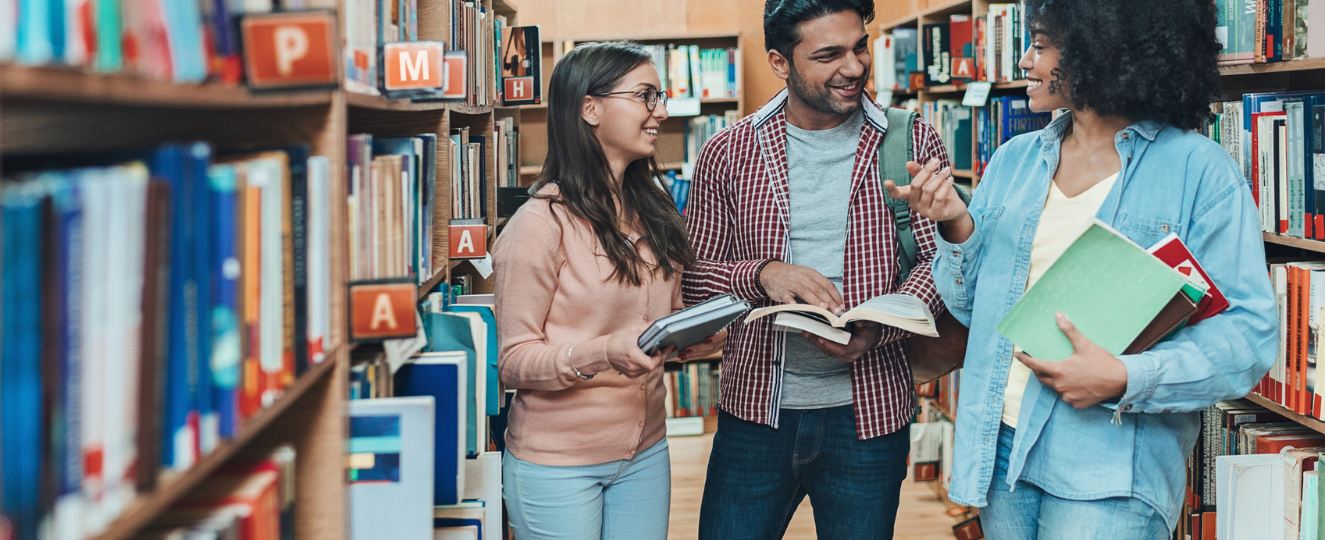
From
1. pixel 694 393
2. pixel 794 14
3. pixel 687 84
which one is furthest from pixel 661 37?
pixel 794 14

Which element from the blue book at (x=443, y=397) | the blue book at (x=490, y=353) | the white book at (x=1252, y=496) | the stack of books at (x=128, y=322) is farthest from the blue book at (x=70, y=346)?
the white book at (x=1252, y=496)

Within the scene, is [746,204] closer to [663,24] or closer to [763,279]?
[763,279]

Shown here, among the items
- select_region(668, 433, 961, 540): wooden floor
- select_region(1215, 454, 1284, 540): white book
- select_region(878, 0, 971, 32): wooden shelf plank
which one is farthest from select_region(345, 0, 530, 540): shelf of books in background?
select_region(878, 0, 971, 32): wooden shelf plank

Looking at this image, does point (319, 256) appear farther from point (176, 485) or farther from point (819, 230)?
point (819, 230)

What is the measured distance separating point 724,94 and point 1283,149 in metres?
3.27

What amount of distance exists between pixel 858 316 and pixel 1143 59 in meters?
0.56

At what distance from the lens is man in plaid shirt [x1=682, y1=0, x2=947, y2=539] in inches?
71.2

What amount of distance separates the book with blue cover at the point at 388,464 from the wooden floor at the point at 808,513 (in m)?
2.09

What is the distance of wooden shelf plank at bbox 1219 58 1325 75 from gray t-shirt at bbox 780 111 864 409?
72 cm

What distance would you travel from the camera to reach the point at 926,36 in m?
4.03

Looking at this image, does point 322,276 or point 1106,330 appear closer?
point 322,276

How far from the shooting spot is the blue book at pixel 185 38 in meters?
0.62

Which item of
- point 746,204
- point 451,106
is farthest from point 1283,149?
point 451,106

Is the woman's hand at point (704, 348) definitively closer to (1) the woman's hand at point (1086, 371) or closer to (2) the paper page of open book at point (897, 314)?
(2) the paper page of open book at point (897, 314)
